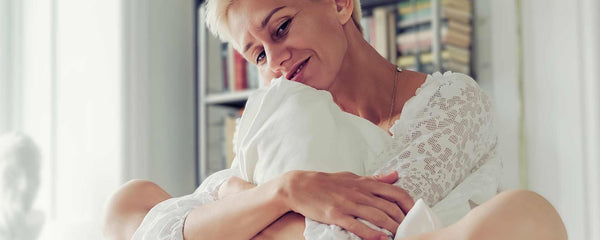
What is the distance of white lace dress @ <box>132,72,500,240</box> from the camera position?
0.94 meters

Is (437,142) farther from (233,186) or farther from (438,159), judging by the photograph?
(233,186)

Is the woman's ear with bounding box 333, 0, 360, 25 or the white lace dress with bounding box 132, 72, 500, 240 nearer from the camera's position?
the white lace dress with bounding box 132, 72, 500, 240

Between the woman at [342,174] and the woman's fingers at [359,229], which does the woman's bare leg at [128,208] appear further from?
the woman's fingers at [359,229]

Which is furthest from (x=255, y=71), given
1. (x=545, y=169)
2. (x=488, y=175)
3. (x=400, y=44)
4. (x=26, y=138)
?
(x=488, y=175)

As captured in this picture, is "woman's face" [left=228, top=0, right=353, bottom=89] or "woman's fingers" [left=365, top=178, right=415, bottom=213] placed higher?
"woman's face" [left=228, top=0, right=353, bottom=89]

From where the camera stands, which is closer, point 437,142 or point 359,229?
point 359,229

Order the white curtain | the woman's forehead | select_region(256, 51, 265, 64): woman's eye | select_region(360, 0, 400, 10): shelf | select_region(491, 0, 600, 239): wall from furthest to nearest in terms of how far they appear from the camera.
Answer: the white curtain < select_region(360, 0, 400, 10): shelf < select_region(491, 0, 600, 239): wall < select_region(256, 51, 265, 64): woman's eye < the woman's forehead

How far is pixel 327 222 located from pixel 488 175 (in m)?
0.37

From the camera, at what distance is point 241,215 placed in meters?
0.90

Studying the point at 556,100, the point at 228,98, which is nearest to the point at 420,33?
the point at 556,100

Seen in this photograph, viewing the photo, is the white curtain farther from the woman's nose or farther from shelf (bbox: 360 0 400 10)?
the woman's nose

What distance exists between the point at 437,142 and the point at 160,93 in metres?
2.05

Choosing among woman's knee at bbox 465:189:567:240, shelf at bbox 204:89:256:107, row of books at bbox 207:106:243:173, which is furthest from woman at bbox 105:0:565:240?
row of books at bbox 207:106:243:173

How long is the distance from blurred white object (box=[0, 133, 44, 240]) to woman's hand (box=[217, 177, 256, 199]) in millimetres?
1282
